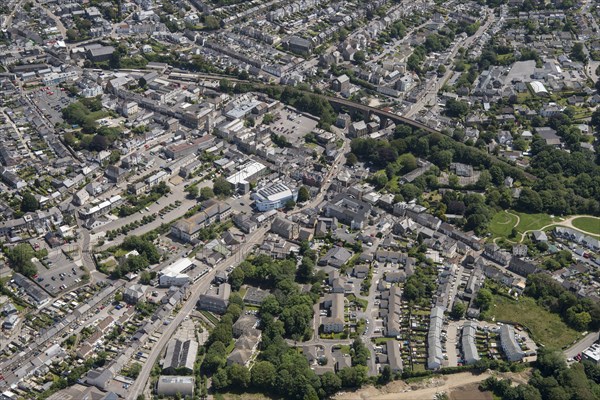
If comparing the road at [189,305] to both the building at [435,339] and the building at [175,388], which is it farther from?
the building at [435,339]

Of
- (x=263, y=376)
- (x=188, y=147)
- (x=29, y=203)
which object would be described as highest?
(x=188, y=147)

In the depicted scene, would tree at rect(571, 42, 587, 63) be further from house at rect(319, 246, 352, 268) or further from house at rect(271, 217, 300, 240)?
house at rect(271, 217, 300, 240)

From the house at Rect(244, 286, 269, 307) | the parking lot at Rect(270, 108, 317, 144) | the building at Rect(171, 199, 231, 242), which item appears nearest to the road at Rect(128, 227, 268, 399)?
the house at Rect(244, 286, 269, 307)

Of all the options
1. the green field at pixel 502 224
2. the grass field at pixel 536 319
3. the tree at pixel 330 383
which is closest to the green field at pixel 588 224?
the green field at pixel 502 224

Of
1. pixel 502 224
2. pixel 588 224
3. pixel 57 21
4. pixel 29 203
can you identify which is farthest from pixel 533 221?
pixel 57 21

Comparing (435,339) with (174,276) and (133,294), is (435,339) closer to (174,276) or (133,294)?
(174,276)

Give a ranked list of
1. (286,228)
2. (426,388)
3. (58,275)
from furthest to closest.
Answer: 1. (286,228)
2. (58,275)
3. (426,388)
